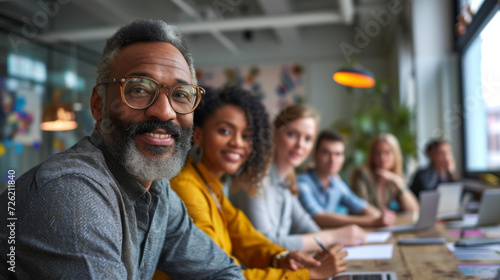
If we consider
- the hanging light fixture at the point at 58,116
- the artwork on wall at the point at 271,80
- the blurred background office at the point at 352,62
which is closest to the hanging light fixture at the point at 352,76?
the blurred background office at the point at 352,62

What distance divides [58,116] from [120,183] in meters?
4.33

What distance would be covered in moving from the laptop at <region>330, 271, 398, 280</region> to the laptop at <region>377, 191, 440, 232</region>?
1242 mm

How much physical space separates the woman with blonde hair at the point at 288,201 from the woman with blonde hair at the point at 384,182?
1516 mm

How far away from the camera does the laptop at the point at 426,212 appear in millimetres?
2791

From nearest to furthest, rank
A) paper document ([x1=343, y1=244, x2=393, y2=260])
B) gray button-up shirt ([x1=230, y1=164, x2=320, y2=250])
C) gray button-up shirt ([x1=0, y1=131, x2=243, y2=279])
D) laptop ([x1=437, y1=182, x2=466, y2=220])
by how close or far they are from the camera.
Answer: gray button-up shirt ([x1=0, y1=131, x2=243, y2=279]) → paper document ([x1=343, y1=244, x2=393, y2=260]) → gray button-up shirt ([x1=230, y1=164, x2=320, y2=250]) → laptop ([x1=437, y1=182, x2=466, y2=220])

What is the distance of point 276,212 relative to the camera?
255 centimetres

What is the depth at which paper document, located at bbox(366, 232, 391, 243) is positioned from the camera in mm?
2500

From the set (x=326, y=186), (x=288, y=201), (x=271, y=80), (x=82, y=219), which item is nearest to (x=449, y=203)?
(x=326, y=186)

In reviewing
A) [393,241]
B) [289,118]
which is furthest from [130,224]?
[289,118]

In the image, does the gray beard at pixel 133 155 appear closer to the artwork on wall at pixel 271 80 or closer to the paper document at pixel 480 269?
the paper document at pixel 480 269

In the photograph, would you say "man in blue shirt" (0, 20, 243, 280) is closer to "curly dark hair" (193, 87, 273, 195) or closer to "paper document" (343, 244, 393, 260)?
"curly dark hair" (193, 87, 273, 195)

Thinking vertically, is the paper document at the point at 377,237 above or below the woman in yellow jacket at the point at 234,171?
below

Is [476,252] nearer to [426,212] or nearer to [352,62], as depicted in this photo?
[426,212]

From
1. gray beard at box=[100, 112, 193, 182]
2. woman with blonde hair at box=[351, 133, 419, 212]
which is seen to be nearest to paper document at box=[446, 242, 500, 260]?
gray beard at box=[100, 112, 193, 182]
